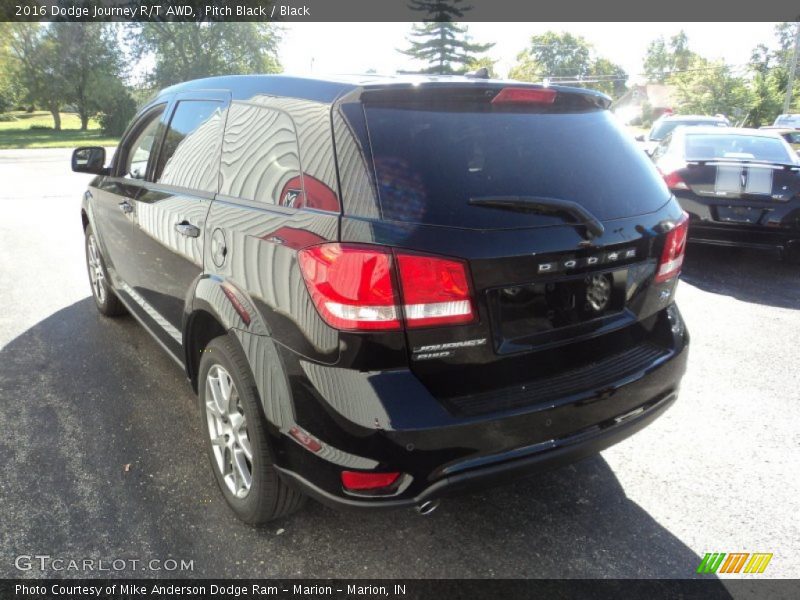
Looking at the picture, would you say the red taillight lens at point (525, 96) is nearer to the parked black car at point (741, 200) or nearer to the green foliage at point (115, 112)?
the parked black car at point (741, 200)

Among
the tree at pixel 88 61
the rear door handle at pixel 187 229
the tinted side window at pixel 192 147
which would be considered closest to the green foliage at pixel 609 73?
the tree at pixel 88 61

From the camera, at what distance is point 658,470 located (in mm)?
3006

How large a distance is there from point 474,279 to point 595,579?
1252 mm

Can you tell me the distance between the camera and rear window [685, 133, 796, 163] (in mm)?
7082

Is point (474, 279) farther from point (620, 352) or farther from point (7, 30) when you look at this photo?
point (7, 30)

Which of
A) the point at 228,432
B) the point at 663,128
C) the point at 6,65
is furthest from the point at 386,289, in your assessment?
the point at 6,65

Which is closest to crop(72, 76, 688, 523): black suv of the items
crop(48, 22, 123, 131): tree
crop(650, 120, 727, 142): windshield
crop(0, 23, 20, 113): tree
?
crop(650, 120, 727, 142): windshield

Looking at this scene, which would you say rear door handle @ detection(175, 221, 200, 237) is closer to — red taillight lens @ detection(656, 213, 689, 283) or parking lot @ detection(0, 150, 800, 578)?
parking lot @ detection(0, 150, 800, 578)

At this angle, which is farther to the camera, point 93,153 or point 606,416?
point 93,153

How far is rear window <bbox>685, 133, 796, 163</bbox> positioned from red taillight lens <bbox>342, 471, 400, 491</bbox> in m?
6.33

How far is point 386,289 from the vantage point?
1.95m

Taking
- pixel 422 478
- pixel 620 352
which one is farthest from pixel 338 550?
pixel 620 352

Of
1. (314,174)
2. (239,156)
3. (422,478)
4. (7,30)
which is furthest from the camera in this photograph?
(7,30)

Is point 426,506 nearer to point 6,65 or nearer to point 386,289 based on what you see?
point 386,289
